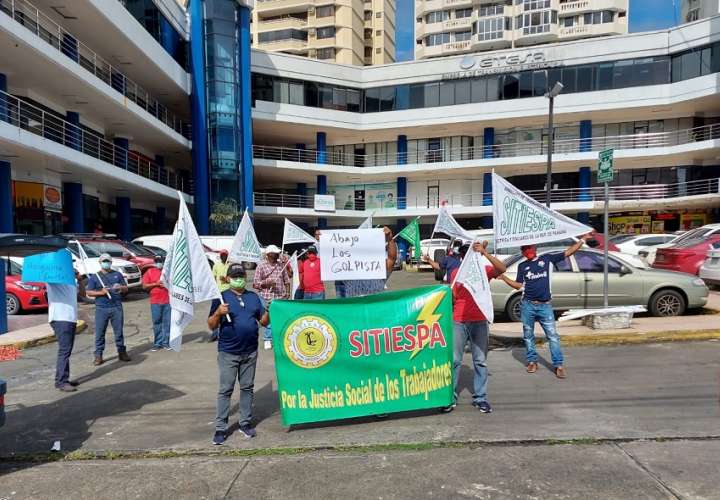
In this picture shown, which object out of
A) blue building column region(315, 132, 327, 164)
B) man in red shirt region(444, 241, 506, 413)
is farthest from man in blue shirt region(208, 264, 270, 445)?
blue building column region(315, 132, 327, 164)

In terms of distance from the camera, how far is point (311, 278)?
8.66 metres

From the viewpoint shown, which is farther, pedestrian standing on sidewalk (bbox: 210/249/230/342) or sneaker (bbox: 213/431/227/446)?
pedestrian standing on sidewalk (bbox: 210/249/230/342)

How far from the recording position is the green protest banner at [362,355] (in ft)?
15.9

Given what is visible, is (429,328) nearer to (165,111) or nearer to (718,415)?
(718,415)

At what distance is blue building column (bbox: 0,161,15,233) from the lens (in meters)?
16.8

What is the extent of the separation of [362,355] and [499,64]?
3417cm

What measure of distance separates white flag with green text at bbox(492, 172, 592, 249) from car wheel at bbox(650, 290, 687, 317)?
4.53 metres

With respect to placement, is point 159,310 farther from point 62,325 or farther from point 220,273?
point 62,325

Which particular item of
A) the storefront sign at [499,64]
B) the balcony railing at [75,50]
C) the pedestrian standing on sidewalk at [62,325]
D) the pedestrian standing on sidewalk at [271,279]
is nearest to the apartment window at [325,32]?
the storefront sign at [499,64]

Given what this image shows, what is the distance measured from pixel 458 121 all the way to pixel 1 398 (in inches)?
1345

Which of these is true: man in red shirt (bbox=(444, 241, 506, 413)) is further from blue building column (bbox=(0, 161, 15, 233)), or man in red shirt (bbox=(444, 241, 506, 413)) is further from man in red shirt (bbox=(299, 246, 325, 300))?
blue building column (bbox=(0, 161, 15, 233))

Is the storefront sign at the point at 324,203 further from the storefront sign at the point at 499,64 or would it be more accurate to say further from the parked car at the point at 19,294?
the parked car at the point at 19,294

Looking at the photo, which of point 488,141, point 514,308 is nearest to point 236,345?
point 514,308

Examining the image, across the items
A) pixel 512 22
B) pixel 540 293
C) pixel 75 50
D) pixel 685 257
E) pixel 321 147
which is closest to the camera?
pixel 540 293
